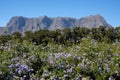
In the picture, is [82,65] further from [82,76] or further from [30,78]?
[30,78]

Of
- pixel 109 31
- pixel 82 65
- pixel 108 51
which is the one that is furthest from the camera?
pixel 109 31

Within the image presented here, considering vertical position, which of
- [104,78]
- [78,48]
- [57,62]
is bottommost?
[104,78]

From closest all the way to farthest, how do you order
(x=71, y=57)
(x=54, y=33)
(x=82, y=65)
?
1. (x=82, y=65)
2. (x=71, y=57)
3. (x=54, y=33)

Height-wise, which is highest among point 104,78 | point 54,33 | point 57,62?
point 54,33

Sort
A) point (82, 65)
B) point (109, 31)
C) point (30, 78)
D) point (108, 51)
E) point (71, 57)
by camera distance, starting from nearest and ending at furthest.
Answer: point (30, 78) < point (82, 65) < point (71, 57) < point (108, 51) < point (109, 31)

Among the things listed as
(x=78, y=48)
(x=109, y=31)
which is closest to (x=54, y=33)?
(x=109, y=31)

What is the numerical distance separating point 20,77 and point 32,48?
6.84ft

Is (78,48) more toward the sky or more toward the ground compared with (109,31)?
more toward the ground

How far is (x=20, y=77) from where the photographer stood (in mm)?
5102

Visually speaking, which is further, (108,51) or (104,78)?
(108,51)

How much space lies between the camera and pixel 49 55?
6.16 metres

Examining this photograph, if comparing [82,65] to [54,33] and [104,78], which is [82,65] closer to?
[104,78]

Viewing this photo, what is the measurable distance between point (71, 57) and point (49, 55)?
54 cm

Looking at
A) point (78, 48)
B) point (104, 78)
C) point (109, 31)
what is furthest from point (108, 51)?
point (109, 31)
